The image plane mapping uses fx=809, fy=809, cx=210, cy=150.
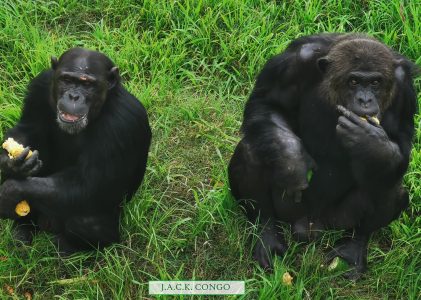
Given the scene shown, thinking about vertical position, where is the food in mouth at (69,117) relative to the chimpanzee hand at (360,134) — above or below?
below

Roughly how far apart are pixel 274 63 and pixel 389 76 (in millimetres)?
873

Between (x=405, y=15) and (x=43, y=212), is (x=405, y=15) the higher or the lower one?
the higher one

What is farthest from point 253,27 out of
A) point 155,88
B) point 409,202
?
point 409,202

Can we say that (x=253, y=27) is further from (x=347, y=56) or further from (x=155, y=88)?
(x=347, y=56)

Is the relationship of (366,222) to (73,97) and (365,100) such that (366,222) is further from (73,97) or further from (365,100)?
(73,97)

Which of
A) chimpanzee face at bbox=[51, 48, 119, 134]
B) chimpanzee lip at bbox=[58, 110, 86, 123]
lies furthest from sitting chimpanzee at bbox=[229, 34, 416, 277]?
chimpanzee lip at bbox=[58, 110, 86, 123]

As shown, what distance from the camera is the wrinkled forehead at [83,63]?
232 inches

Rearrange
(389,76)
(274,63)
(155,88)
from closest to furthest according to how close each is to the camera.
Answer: (389,76)
(274,63)
(155,88)

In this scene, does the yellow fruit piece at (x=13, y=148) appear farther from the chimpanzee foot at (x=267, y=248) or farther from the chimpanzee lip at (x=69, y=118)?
the chimpanzee foot at (x=267, y=248)

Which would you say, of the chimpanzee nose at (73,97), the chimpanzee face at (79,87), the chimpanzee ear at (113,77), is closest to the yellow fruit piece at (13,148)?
the chimpanzee face at (79,87)

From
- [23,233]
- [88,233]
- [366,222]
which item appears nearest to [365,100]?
[366,222]

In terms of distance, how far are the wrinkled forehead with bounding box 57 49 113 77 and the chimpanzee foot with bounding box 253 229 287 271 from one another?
178 cm

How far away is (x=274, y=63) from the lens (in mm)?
6047

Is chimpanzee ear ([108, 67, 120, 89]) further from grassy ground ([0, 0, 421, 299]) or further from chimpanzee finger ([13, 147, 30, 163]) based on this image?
grassy ground ([0, 0, 421, 299])
